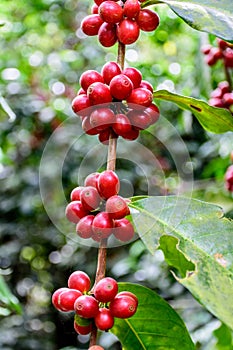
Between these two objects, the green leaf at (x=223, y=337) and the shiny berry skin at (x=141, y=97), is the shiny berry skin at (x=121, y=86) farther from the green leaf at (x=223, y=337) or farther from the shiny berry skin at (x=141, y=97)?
the green leaf at (x=223, y=337)

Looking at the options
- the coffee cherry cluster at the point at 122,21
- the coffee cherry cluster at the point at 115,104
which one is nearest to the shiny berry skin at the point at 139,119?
the coffee cherry cluster at the point at 115,104

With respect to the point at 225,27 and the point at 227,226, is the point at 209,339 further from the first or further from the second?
the point at 225,27

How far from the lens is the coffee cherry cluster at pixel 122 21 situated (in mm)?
820

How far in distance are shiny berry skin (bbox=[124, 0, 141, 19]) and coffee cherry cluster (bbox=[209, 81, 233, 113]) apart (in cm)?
62

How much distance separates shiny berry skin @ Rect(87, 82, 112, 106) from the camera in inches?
31.4

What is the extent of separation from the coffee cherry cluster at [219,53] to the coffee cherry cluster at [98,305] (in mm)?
927

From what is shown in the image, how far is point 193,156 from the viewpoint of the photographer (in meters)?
2.44

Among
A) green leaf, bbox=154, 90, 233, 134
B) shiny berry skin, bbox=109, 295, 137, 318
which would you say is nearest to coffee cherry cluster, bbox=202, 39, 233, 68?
green leaf, bbox=154, 90, 233, 134

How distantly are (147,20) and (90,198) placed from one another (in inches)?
11.6

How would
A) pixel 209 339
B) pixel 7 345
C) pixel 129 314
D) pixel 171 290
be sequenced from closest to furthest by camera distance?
pixel 129 314 → pixel 209 339 → pixel 171 290 → pixel 7 345

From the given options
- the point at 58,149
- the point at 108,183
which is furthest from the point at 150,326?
the point at 58,149

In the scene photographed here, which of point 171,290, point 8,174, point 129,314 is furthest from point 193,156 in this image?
point 129,314

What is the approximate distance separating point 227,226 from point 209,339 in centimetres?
103

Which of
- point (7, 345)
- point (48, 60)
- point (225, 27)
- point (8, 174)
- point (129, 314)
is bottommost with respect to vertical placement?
point (7, 345)
